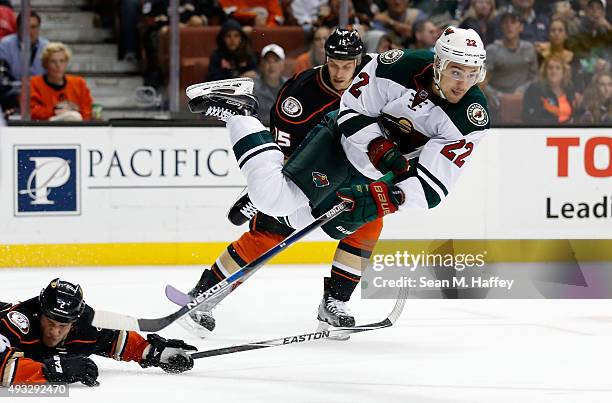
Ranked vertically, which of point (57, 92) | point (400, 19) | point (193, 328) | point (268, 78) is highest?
Result: point (400, 19)

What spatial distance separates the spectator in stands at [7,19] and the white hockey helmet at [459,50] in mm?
3095

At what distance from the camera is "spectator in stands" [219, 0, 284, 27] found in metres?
6.74

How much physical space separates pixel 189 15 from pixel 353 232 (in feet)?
8.11

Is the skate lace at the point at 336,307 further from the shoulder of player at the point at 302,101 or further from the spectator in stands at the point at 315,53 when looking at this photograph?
the spectator in stands at the point at 315,53

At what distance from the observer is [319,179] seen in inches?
173

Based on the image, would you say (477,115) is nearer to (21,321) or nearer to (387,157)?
(387,157)

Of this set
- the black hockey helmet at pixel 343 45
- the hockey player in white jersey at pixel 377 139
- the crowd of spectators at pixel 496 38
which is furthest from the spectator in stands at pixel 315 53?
the hockey player in white jersey at pixel 377 139

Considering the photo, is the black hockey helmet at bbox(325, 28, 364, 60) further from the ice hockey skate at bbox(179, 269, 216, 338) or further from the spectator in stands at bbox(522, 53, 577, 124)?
A: the spectator in stands at bbox(522, 53, 577, 124)

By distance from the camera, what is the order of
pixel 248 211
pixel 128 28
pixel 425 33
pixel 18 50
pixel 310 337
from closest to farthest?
pixel 310 337, pixel 248 211, pixel 18 50, pixel 128 28, pixel 425 33

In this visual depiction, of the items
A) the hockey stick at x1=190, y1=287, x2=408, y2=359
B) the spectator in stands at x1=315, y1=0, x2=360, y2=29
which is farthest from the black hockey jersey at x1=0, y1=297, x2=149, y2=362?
the spectator in stands at x1=315, y1=0, x2=360, y2=29

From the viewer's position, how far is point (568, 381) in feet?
13.0

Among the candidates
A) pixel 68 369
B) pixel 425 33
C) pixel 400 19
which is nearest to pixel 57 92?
pixel 400 19

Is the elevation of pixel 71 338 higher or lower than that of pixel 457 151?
lower

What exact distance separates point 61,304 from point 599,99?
13.7 ft
